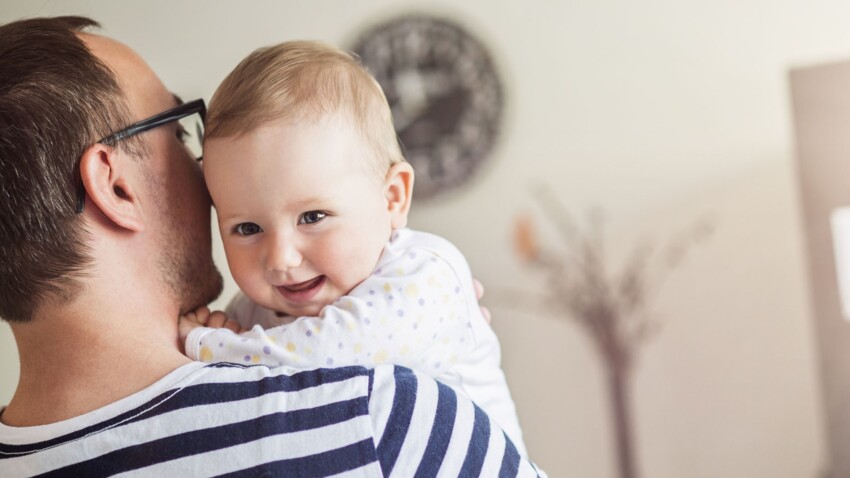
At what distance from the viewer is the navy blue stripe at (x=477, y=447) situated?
0.72m

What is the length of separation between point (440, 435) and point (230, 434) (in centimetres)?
18

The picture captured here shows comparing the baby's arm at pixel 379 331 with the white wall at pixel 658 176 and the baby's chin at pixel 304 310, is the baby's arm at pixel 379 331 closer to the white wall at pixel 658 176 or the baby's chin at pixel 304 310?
the baby's chin at pixel 304 310

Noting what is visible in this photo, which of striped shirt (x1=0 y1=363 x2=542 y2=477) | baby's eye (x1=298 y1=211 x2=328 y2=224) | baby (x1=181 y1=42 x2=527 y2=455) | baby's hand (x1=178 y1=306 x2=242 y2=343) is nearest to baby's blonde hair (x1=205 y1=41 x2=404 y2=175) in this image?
baby (x1=181 y1=42 x2=527 y2=455)

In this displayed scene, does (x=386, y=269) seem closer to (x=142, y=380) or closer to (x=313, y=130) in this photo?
(x=313, y=130)

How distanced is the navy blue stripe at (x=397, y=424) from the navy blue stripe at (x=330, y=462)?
11mm

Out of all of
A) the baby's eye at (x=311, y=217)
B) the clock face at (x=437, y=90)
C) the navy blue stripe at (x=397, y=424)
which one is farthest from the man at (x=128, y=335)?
the clock face at (x=437, y=90)

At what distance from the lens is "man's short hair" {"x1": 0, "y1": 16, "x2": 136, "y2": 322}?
2.59 feet

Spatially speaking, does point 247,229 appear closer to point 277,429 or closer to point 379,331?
point 379,331

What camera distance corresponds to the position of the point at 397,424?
2.28 feet

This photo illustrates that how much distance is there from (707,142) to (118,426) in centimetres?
278

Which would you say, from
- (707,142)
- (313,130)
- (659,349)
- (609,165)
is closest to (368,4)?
(609,165)

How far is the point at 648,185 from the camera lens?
3154mm

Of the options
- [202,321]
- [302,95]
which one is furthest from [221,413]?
[302,95]

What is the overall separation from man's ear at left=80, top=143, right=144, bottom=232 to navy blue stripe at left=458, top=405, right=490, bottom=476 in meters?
0.41
